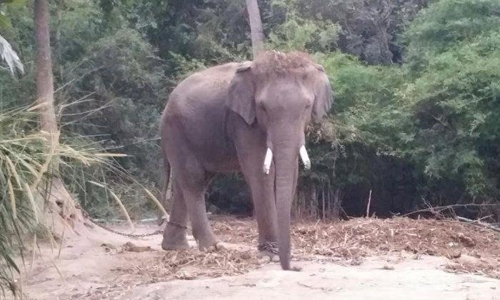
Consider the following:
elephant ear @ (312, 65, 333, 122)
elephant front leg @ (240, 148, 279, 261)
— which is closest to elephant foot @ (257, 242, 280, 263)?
elephant front leg @ (240, 148, 279, 261)

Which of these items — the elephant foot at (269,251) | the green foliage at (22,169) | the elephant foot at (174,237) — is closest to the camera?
the green foliage at (22,169)

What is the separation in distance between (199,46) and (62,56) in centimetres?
446

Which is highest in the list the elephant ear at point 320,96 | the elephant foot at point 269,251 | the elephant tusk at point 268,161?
the elephant ear at point 320,96

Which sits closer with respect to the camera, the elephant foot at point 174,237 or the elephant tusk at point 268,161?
the elephant tusk at point 268,161

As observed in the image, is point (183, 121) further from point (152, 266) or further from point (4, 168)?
point (4, 168)

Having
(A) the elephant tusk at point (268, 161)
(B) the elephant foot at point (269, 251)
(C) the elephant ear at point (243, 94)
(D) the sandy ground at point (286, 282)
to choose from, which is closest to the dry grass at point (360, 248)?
(B) the elephant foot at point (269, 251)

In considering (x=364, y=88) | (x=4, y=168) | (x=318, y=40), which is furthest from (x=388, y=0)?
(x=4, y=168)

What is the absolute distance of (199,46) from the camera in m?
27.2

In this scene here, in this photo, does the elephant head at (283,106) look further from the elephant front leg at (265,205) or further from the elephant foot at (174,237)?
the elephant foot at (174,237)

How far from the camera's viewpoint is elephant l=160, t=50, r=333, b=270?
10703 mm

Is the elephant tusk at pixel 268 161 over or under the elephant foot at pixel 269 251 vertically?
over

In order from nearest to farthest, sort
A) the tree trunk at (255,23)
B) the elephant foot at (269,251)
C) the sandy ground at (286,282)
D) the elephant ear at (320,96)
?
the sandy ground at (286,282) → the elephant ear at (320,96) → the elephant foot at (269,251) → the tree trunk at (255,23)

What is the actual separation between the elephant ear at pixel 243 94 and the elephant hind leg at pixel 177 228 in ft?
7.61

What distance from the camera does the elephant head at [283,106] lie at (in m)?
10.5
